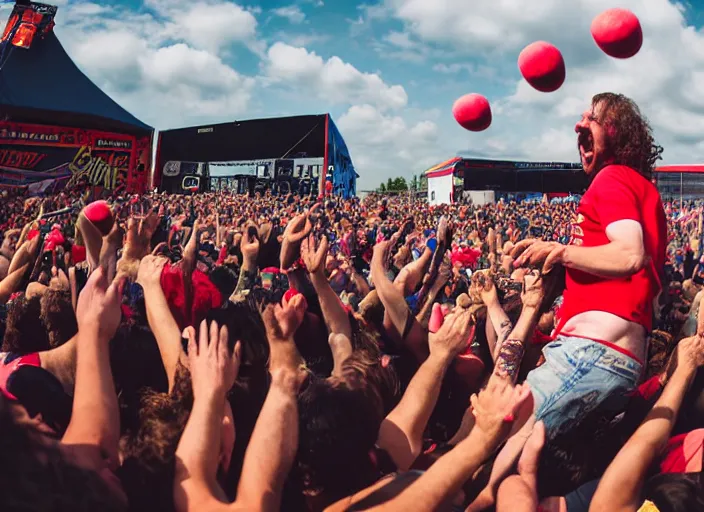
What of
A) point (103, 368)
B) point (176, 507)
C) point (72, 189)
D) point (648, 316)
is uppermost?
point (72, 189)

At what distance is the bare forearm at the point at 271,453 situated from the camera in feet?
5.01

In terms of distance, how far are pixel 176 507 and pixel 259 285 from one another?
2.42 meters

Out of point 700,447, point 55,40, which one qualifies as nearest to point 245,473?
point 700,447

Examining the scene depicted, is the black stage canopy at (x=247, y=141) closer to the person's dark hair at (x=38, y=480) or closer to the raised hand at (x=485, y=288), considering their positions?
the raised hand at (x=485, y=288)

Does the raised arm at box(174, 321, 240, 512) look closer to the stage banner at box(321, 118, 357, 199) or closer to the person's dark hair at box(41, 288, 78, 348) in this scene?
the person's dark hair at box(41, 288, 78, 348)

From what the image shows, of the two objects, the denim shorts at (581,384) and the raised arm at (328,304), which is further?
the raised arm at (328,304)

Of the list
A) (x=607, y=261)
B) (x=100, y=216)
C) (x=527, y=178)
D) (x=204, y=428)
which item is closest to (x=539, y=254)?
(x=607, y=261)

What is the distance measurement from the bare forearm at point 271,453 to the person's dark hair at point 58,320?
129 cm

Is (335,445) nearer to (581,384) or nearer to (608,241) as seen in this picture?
(581,384)

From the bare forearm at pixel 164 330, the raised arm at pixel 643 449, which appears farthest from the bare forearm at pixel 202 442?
the raised arm at pixel 643 449

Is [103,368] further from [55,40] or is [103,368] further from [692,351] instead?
[55,40]

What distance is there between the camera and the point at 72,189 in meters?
21.6

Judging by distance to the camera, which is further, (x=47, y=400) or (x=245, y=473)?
(x=47, y=400)

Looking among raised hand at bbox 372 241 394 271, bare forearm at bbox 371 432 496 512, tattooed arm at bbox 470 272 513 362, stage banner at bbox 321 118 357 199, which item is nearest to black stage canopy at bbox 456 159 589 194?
stage banner at bbox 321 118 357 199
